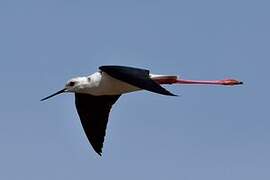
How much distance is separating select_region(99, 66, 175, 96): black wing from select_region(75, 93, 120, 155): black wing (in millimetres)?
1852

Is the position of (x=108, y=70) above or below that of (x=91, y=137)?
above

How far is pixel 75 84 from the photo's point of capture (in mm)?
20609

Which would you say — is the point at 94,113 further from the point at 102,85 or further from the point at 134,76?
the point at 134,76

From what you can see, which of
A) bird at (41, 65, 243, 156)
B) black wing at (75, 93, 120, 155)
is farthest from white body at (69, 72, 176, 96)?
black wing at (75, 93, 120, 155)

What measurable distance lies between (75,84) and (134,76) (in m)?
2.18

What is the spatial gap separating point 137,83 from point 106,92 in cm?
188

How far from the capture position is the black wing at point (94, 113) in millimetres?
20938

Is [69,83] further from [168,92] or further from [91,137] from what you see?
[168,92]

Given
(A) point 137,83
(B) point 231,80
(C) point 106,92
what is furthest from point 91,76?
(B) point 231,80

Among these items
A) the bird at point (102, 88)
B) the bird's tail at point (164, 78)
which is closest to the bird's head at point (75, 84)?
the bird at point (102, 88)

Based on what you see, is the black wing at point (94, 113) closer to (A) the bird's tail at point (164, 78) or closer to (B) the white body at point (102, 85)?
(B) the white body at point (102, 85)

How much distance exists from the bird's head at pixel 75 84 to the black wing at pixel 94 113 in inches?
22.4

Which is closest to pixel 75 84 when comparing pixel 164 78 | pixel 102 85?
pixel 102 85

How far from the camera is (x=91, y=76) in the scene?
20328mm
